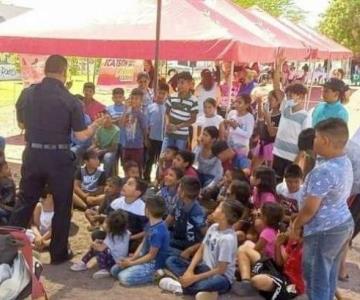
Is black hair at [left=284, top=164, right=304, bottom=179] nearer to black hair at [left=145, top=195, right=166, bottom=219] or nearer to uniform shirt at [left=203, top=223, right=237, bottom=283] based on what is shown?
uniform shirt at [left=203, top=223, right=237, bottom=283]

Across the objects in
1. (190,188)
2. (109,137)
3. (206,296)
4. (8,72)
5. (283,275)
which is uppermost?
(8,72)

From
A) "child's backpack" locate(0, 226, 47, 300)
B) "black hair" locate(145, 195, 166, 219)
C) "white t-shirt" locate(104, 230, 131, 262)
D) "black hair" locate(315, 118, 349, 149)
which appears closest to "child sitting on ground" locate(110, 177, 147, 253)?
"white t-shirt" locate(104, 230, 131, 262)

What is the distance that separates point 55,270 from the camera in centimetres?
501

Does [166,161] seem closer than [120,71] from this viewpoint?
Yes

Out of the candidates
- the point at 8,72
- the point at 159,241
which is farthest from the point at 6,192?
the point at 8,72

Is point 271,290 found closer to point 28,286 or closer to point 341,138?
point 341,138

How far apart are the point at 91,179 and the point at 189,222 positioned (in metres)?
2.21

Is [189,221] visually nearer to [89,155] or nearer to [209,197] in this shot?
[209,197]

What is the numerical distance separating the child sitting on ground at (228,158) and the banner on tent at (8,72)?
2513cm

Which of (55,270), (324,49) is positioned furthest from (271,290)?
(324,49)

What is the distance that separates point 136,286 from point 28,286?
159cm

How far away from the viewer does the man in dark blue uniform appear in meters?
4.79

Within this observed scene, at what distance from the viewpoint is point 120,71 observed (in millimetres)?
15211

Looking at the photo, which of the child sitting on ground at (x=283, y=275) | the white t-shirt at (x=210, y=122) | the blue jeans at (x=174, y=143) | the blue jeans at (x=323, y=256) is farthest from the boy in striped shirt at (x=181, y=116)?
the blue jeans at (x=323, y=256)
